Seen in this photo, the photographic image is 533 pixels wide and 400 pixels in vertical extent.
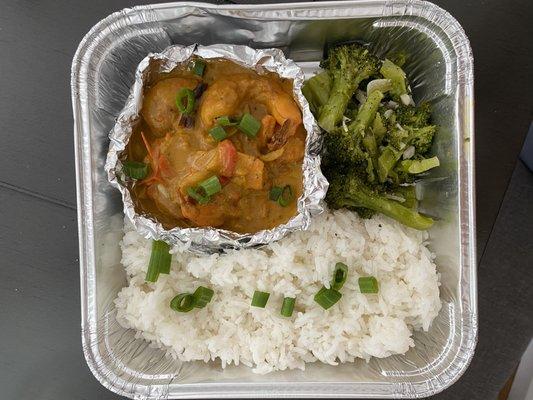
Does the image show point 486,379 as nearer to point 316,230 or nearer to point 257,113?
point 316,230

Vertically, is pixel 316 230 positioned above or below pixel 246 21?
below

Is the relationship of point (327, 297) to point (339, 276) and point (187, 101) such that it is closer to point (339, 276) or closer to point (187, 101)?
point (339, 276)

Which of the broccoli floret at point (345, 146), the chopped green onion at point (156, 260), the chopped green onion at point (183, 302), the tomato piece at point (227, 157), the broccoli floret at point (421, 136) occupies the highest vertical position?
the broccoli floret at point (421, 136)

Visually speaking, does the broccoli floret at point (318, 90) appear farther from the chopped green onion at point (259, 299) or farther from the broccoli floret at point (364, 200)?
the chopped green onion at point (259, 299)

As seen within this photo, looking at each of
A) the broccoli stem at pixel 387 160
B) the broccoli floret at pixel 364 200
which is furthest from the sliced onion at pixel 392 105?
the broccoli floret at pixel 364 200

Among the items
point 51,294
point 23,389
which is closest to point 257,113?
point 51,294

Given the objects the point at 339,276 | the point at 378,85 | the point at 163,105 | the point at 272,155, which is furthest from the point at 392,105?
the point at 163,105
